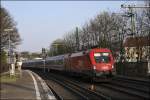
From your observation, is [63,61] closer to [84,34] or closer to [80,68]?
[80,68]

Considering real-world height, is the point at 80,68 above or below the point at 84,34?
below

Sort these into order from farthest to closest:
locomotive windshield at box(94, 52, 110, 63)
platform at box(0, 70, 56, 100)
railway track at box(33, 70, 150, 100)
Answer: locomotive windshield at box(94, 52, 110, 63) → railway track at box(33, 70, 150, 100) → platform at box(0, 70, 56, 100)

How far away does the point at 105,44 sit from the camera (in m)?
67.9

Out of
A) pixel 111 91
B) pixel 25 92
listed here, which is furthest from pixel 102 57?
pixel 25 92

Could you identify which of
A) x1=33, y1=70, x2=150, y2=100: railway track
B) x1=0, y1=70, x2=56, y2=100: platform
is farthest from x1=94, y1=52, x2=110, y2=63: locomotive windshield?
x1=0, y1=70, x2=56, y2=100: platform

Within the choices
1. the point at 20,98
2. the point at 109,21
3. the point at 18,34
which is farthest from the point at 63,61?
the point at 20,98

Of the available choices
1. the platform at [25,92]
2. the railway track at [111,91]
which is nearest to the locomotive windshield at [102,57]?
the railway track at [111,91]

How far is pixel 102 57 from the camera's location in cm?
3712

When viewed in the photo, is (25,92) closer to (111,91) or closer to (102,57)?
(111,91)

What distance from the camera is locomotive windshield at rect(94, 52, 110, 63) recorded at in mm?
36713

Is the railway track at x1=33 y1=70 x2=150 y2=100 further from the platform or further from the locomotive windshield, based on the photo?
the locomotive windshield

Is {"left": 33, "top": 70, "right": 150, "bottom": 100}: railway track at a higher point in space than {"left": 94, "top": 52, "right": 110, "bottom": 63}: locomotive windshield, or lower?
lower

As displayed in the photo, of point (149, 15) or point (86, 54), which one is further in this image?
point (149, 15)

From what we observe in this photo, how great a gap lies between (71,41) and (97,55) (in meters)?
67.5
